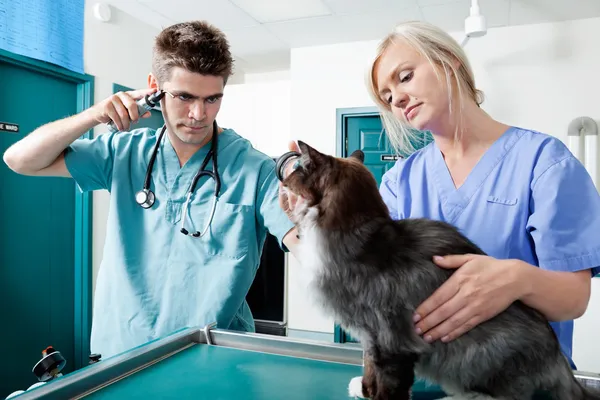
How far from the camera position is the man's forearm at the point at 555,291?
740mm

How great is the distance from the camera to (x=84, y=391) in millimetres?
805

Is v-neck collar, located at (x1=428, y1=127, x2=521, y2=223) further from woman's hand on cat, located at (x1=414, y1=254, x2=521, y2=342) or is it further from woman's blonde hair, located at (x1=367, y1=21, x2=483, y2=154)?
woman's hand on cat, located at (x1=414, y1=254, x2=521, y2=342)

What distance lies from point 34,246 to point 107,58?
4.76 feet

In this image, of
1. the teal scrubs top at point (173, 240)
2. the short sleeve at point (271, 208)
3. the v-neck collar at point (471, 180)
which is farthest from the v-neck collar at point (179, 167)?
the v-neck collar at point (471, 180)

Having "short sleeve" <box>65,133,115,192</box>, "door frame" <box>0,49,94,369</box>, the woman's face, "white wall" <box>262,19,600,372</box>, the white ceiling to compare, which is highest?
the white ceiling

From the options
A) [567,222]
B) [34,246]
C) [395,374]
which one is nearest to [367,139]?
[34,246]

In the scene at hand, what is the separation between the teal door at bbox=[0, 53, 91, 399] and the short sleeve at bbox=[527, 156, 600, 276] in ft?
9.58

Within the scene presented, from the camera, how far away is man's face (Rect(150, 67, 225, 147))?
1215mm

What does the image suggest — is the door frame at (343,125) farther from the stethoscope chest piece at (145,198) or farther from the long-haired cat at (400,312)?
the long-haired cat at (400,312)

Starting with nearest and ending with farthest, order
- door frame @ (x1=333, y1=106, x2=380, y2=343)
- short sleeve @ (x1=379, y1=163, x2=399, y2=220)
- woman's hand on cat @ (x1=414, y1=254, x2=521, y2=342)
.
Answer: woman's hand on cat @ (x1=414, y1=254, x2=521, y2=342), short sleeve @ (x1=379, y1=163, x2=399, y2=220), door frame @ (x1=333, y1=106, x2=380, y2=343)

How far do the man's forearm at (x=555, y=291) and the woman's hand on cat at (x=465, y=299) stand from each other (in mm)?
29

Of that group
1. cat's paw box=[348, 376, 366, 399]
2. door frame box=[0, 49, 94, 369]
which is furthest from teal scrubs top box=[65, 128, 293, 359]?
door frame box=[0, 49, 94, 369]

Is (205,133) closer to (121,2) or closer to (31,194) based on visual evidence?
(31,194)

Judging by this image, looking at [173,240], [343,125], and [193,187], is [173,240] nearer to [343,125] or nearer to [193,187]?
[193,187]
